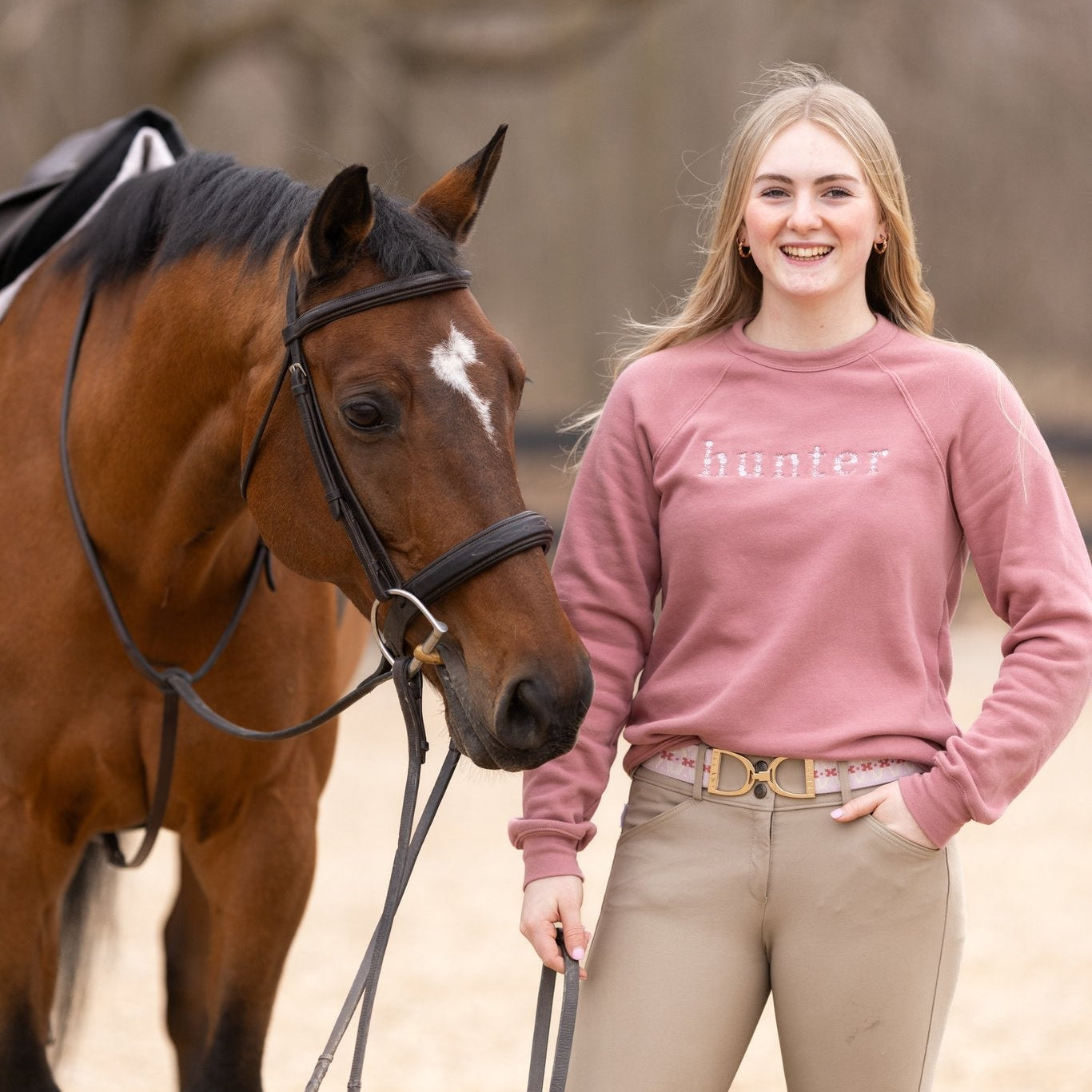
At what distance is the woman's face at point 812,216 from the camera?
1.83 metres

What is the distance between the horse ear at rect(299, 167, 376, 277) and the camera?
182 cm

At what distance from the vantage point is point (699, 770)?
1.79 meters

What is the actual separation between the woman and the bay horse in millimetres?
189

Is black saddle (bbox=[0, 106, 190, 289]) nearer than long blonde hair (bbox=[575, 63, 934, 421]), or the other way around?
long blonde hair (bbox=[575, 63, 934, 421])

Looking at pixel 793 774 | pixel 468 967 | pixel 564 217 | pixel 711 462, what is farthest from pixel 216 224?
pixel 564 217

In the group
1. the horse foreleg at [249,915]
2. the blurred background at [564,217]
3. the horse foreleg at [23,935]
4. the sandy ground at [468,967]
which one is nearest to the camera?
the horse foreleg at [23,935]

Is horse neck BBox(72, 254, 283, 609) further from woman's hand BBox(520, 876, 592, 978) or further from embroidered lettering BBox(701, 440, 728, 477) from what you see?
woman's hand BBox(520, 876, 592, 978)

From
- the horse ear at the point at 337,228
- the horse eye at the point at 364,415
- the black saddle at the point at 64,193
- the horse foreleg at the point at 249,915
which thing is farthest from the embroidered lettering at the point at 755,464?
the black saddle at the point at 64,193

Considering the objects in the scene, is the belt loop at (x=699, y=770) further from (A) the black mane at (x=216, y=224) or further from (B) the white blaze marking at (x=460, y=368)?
(A) the black mane at (x=216, y=224)

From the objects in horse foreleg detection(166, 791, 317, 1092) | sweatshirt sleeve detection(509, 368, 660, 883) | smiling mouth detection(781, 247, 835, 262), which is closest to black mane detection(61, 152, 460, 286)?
sweatshirt sleeve detection(509, 368, 660, 883)

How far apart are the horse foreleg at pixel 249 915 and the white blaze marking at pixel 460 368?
0.98 metres

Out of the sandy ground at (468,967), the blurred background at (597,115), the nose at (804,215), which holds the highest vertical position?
the blurred background at (597,115)

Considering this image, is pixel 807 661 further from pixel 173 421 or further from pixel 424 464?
pixel 173 421

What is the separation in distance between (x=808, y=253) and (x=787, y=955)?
2.77 feet
